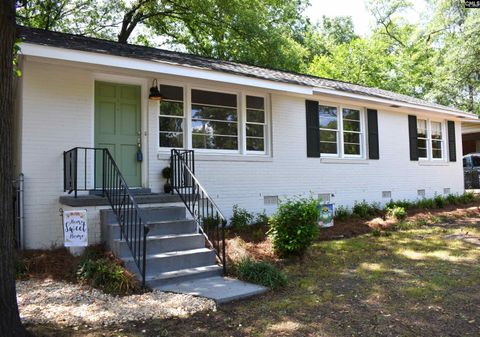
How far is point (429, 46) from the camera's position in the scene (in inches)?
1071

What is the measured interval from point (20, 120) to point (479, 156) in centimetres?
2200

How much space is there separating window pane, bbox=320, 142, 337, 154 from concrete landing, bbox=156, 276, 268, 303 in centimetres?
638

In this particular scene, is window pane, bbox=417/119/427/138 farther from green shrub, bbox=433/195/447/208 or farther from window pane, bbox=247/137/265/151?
window pane, bbox=247/137/265/151

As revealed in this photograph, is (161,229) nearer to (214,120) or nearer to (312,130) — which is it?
(214,120)

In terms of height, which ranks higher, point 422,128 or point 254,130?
point 422,128

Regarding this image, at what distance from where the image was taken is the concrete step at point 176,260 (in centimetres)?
549

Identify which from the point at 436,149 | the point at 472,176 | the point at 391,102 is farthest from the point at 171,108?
the point at 472,176

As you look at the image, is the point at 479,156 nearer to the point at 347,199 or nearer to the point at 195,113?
the point at 347,199

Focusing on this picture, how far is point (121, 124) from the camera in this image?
796 centimetres

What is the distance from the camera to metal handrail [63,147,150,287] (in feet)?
18.2

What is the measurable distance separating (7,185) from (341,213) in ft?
28.4

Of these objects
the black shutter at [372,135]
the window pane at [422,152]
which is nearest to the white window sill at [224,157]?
the black shutter at [372,135]

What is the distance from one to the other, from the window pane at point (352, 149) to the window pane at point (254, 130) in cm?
309

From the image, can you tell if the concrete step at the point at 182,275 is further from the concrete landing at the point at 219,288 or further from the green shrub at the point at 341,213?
the green shrub at the point at 341,213
